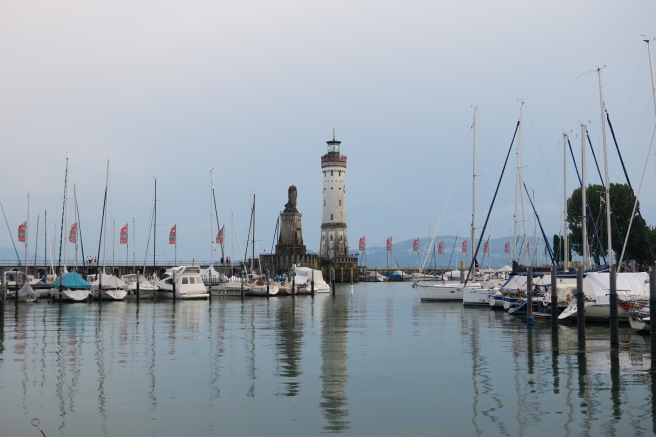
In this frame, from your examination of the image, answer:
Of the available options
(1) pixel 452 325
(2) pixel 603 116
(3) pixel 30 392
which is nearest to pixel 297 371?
(3) pixel 30 392

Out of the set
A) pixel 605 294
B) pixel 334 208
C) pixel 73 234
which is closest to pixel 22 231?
pixel 73 234

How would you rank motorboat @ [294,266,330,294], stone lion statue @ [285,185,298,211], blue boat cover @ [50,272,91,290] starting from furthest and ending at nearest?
stone lion statue @ [285,185,298,211]
motorboat @ [294,266,330,294]
blue boat cover @ [50,272,91,290]

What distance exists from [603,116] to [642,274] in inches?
520

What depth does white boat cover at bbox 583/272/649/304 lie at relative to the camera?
4278cm

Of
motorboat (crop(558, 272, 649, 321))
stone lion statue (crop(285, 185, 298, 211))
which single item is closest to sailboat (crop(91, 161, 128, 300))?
motorboat (crop(558, 272, 649, 321))

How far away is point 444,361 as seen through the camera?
1278 inches

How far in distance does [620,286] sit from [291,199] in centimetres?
10922

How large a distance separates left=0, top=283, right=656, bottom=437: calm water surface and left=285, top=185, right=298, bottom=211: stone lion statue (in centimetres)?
10214

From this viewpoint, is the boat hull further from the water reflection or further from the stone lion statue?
the stone lion statue

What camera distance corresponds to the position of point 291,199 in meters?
150

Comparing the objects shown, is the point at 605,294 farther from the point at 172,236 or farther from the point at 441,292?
the point at 172,236

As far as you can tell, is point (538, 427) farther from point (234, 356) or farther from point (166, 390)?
point (234, 356)

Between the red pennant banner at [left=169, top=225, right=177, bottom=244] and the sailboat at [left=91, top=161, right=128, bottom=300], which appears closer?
the sailboat at [left=91, top=161, right=128, bottom=300]

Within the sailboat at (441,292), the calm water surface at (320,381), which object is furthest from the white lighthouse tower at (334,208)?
the calm water surface at (320,381)
